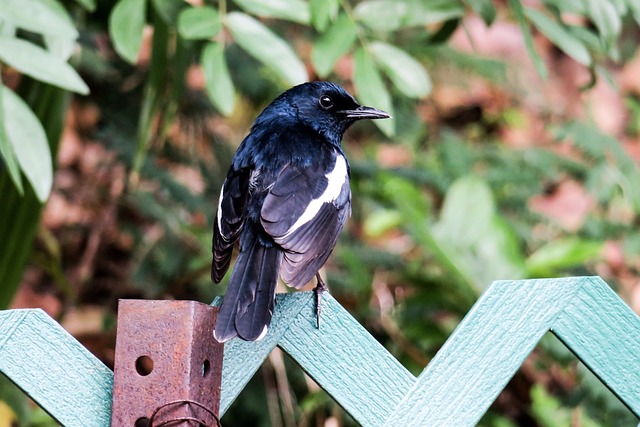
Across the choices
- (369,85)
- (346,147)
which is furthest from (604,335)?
(346,147)

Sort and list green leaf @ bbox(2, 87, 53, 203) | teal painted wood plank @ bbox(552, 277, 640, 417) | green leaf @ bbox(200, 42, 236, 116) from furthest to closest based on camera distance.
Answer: green leaf @ bbox(200, 42, 236, 116) → green leaf @ bbox(2, 87, 53, 203) → teal painted wood plank @ bbox(552, 277, 640, 417)

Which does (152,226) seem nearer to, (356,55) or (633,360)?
(356,55)

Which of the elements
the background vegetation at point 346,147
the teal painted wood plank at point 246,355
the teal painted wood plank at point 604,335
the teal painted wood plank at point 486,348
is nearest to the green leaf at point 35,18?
the background vegetation at point 346,147

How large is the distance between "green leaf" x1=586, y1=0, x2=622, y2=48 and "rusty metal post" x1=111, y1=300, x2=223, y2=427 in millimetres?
1430

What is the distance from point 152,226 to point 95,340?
1065mm

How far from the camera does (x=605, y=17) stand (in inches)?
97.7

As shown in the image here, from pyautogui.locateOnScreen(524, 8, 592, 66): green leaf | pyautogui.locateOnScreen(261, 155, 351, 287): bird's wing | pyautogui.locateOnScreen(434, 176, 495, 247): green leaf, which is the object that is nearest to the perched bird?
pyautogui.locateOnScreen(261, 155, 351, 287): bird's wing

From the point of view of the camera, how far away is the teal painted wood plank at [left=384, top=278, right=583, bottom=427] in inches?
66.4

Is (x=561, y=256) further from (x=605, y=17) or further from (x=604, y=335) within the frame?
(x=604, y=335)

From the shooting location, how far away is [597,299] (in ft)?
5.55

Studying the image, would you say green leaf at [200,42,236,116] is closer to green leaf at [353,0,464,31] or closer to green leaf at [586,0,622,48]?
green leaf at [353,0,464,31]

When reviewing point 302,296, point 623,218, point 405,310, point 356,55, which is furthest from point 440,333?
point 623,218

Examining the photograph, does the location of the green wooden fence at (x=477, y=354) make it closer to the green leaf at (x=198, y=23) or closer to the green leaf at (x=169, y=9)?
the green leaf at (x=198, y=23)

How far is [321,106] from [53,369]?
1.62 m
